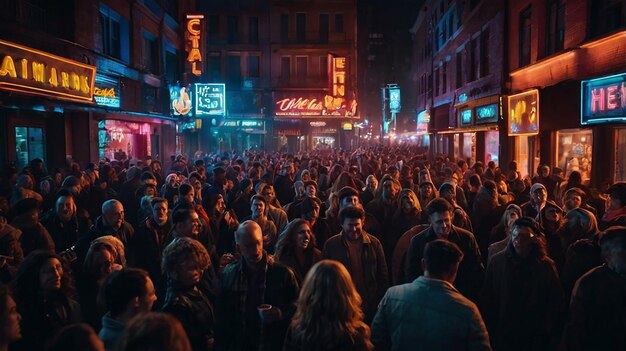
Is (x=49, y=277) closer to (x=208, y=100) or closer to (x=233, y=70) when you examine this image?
(x=208, y=100)

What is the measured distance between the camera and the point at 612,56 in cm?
1137

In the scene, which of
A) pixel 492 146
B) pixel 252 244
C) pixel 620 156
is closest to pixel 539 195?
pixel 252 244

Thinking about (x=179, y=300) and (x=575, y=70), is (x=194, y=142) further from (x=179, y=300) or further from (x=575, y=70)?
(x=179, y=300)

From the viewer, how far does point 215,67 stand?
4828 centimetres

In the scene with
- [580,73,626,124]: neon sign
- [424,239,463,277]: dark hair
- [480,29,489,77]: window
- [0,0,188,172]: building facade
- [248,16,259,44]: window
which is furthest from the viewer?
[248,16,259,44]: window

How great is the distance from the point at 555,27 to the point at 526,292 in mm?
12483

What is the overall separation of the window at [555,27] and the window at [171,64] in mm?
21155

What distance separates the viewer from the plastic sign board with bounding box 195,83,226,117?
31938mm

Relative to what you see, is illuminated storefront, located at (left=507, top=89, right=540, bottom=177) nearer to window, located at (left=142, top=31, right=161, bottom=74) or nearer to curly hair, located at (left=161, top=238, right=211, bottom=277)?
curly hair, located at (left=161, top=238, right=211, bottom=277)

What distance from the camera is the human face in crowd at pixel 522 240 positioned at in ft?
16.7

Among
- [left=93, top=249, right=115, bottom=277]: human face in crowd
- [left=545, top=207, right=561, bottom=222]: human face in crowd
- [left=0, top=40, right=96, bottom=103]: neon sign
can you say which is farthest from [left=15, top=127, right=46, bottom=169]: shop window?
[left=545, top=207, right=561, bottom=222]: human face in crowd

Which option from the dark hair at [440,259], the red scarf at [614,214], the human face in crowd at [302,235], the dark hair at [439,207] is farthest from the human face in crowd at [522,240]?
the red scarf at [614,214]

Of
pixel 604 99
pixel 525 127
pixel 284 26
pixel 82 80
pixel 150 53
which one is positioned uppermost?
pixel 284 26

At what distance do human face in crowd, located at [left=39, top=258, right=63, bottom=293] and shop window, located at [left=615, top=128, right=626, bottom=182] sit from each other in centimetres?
1119
